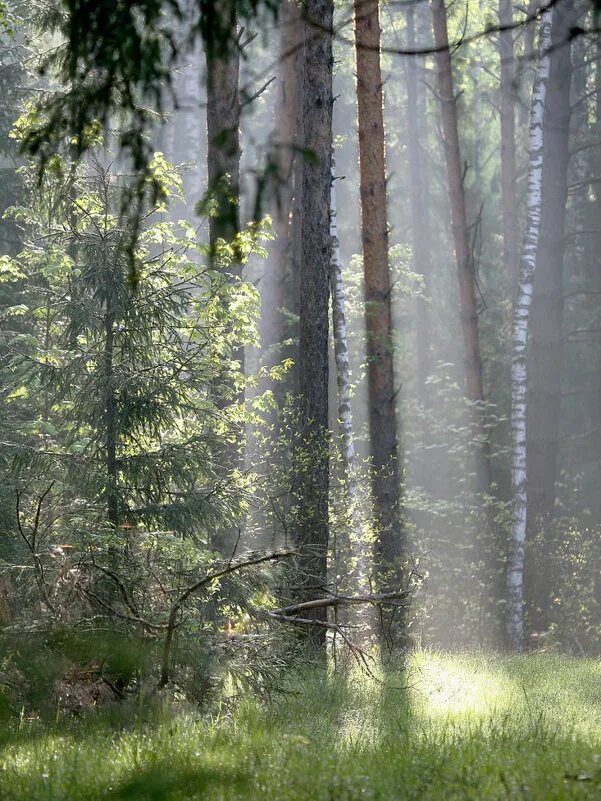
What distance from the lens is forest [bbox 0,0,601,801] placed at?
4.84 meters

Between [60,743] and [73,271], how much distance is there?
5.47 meters

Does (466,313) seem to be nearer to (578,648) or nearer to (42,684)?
(578,648)

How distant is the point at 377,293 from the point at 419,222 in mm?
23739

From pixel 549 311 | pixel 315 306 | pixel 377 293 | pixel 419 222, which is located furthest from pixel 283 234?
pixel 419 222

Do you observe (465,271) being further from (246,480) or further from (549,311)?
(246,480)

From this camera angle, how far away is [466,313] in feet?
70.6

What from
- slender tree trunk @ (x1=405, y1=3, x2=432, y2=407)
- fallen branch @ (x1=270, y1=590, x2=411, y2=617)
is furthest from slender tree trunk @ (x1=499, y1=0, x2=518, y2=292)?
fallen branch @ (x1=270, y1=590, x2=411, y2=617)

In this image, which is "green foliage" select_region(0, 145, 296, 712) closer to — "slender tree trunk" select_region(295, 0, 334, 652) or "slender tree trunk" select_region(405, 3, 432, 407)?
"slender tree trunk" select_region(295, 0, 334, 652)

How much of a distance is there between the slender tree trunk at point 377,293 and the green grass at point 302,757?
7.74 meters

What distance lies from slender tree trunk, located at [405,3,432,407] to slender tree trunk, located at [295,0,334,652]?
2345 centimetres

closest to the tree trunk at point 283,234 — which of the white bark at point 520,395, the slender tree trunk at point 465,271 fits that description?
the slender tree trunk at point 465,271

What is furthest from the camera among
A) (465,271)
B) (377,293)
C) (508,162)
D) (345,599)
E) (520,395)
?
(508,162)

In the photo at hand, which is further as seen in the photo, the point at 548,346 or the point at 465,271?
the point at 548,346

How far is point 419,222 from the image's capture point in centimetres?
3869
